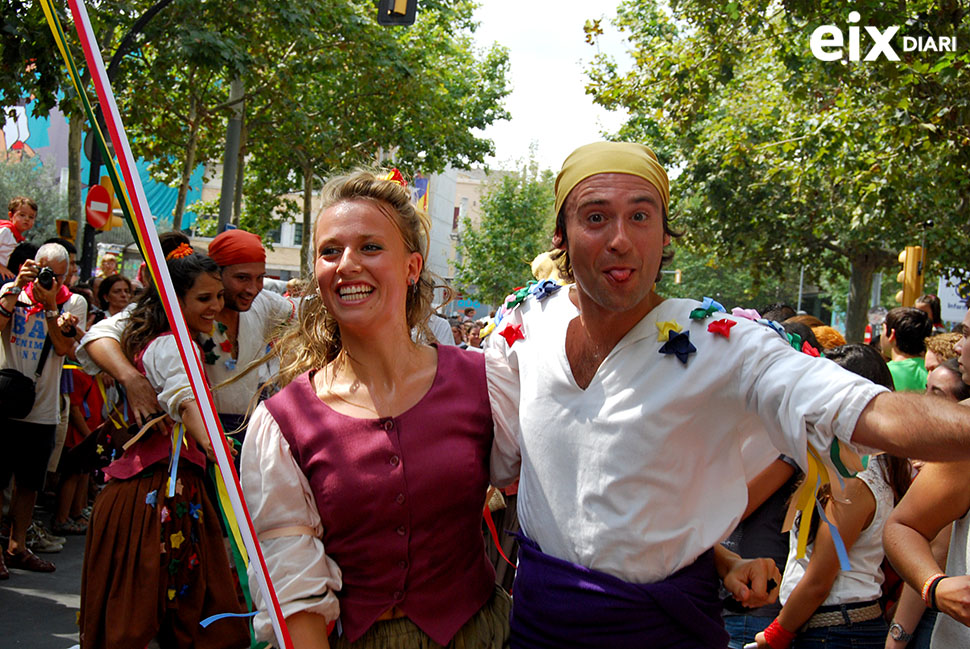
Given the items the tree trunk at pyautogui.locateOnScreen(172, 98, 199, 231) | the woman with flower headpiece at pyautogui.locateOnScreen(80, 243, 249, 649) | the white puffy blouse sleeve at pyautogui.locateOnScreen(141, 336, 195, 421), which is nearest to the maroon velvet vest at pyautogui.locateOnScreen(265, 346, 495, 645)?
the white puffy blouse sleeve at pyautogui.locateOnScreen(141, 336, 195, 421)

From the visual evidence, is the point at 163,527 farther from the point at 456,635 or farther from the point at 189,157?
the point at 189,157

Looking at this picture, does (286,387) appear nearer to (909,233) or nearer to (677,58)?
(677,58)

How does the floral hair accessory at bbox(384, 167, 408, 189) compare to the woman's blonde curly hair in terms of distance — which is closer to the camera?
the woman's blonde curly hair

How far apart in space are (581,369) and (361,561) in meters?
0.75

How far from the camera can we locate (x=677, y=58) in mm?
10828

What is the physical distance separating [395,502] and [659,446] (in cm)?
68

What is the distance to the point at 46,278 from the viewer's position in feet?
22.1

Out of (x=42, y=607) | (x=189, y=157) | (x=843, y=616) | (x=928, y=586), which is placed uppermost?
(x=189, y=157)

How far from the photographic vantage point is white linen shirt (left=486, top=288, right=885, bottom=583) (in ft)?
7.61

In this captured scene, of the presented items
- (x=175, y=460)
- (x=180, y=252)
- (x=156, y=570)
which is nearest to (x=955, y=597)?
(x=175, y=460)

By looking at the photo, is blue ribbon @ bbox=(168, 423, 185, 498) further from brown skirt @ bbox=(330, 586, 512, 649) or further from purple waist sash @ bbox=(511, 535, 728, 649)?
purple waist sash @ bbox=(511, 535, 728, 649)

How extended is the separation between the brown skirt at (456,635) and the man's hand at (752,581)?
629mm

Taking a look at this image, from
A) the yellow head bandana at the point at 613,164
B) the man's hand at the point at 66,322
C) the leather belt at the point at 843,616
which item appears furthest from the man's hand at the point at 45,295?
the leather belt at the point at 843,616

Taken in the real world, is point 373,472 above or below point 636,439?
below
